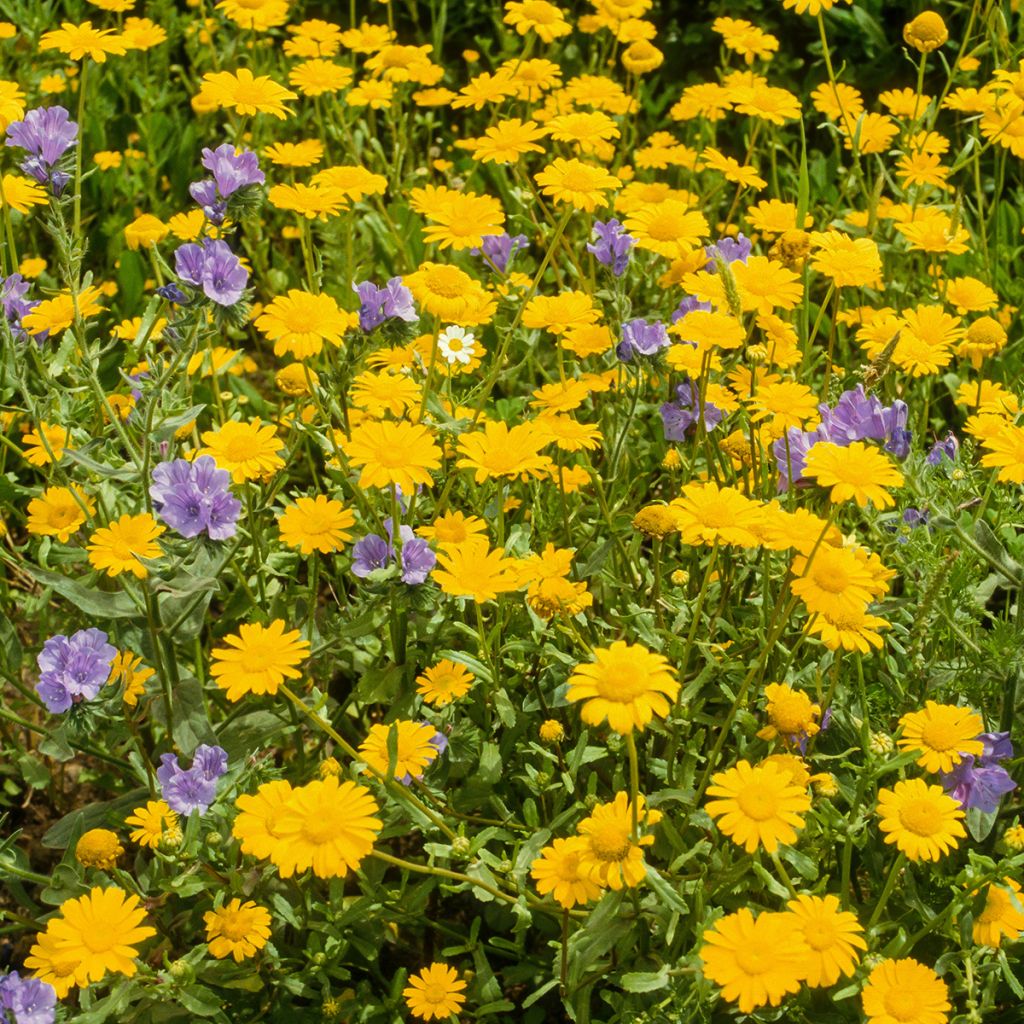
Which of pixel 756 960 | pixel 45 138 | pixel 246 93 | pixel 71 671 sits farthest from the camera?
pixel 246 93

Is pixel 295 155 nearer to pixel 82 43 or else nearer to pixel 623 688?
pixel 82 43

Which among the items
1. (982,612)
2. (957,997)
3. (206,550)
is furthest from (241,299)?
(957,997)

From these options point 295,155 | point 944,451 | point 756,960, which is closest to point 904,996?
point 756,960

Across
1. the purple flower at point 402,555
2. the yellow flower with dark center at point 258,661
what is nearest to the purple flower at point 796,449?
the purple flower at point 402,555

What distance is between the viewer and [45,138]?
78.9 inches

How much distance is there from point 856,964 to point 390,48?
8.54 feet

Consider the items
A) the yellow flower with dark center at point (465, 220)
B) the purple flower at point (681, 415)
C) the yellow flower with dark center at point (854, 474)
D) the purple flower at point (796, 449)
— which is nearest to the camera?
the yellow flower with dark center at point (854, 474)

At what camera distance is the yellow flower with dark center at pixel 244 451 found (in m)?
1.84

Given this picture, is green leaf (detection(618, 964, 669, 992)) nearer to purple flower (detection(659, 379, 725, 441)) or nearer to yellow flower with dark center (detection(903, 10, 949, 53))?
purple flower (detection(659, 379, 725, 441))

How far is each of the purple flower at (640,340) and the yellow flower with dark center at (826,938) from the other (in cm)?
102

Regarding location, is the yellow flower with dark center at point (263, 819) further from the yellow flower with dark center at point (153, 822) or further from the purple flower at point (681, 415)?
the purple flower at point (681, 415)

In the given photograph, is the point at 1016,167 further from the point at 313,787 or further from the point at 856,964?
the point at 313,787

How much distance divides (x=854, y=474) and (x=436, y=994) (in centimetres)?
93

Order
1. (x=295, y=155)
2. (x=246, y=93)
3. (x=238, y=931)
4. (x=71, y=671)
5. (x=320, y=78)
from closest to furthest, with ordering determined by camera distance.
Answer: (x=238, y=931)
(x=71, y=671)
(x=246, y=93)
(x=295, y=155)
(x=320, y=78)
